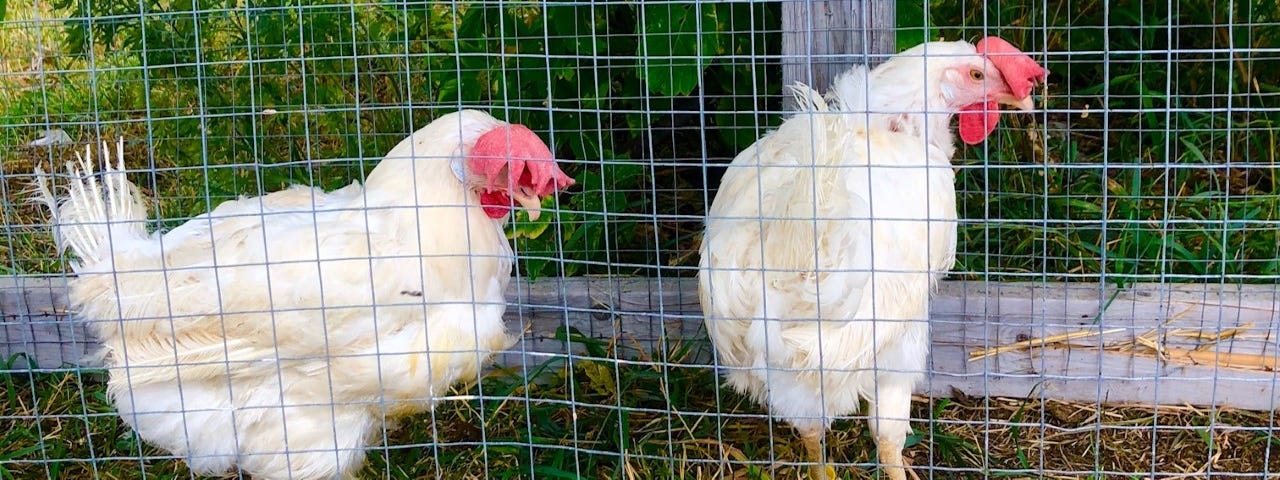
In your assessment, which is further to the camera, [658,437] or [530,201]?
[658,437]

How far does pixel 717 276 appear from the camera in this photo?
313cm

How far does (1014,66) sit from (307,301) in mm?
2025

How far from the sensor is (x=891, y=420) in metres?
3.31

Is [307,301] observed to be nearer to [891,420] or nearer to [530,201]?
[530,201]

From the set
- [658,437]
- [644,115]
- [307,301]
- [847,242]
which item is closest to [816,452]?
[658,437]

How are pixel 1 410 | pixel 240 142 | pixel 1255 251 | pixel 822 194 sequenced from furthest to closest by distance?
pixel 240 142, pixel 1255 251, pixel 1 410, pixel 822 194

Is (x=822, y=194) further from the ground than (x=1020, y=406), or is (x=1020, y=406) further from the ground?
(x=822, y=194)

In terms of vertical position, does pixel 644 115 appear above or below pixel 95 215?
above

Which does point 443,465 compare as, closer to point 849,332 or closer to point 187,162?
point 849,332

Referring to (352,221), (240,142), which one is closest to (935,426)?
(352,221)

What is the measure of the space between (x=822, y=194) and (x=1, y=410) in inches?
116

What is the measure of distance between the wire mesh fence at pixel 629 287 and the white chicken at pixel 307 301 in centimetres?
1

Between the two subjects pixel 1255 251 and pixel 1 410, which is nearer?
pixel 1 410

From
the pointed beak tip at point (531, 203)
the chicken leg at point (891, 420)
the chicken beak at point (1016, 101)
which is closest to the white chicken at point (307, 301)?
the pointed beak tip at point (531, 203)
